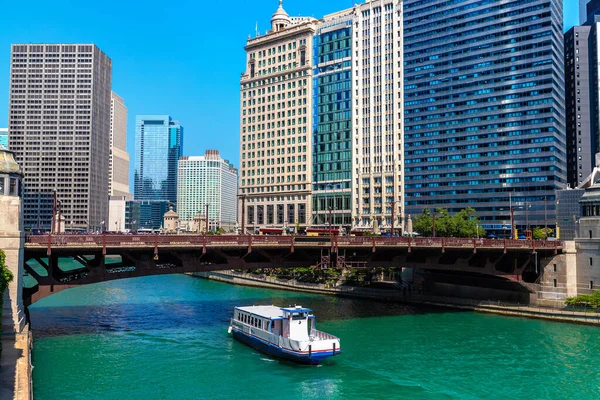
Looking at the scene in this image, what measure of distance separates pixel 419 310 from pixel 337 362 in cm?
3202

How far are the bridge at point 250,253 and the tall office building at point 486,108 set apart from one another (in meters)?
66.9

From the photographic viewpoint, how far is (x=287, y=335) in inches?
2071

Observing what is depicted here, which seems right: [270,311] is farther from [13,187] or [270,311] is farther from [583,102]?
[583,102]

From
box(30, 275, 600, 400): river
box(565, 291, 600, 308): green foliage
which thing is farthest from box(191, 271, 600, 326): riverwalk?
box(30, 275, 600, 400): river

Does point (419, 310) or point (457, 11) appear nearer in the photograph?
point (419, 310)

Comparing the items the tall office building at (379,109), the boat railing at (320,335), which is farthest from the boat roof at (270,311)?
the tall office building at (379,109)

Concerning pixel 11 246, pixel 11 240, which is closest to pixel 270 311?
pixel 11 246

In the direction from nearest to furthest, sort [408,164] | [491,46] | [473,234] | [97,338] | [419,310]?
1. [97,338]
2. [419,310]
3. [473,234]
4. [491,46]
5. [408,164]

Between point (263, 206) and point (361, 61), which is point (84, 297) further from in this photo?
point (361, 61)

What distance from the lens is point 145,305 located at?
8438 centimetres

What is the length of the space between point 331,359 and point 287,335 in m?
4.61

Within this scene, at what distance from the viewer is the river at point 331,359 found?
42.6m

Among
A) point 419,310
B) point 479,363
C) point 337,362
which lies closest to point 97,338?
point 337,362

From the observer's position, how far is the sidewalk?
2991 centimetres
